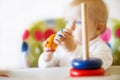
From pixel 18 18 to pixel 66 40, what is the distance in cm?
17

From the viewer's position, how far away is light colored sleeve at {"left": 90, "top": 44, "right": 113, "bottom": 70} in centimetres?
75

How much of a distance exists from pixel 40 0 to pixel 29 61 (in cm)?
19

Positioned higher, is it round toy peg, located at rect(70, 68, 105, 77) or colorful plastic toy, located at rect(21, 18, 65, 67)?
colorful plastic toy, located at rect(21, 18, 65, 67)

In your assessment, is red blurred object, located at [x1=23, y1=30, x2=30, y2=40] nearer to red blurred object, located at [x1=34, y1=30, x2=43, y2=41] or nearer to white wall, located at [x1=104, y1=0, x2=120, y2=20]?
red blurred object, located at [x1=34, y1=30, x2=43, y2=41]

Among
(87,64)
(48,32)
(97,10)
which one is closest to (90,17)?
(97,10)

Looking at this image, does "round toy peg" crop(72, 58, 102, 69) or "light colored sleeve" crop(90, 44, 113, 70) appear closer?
"round toy peg" crop(72, 58, 102, 69)

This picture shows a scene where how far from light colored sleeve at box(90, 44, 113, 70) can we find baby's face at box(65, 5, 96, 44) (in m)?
0.04

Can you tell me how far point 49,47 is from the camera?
0.77 metres

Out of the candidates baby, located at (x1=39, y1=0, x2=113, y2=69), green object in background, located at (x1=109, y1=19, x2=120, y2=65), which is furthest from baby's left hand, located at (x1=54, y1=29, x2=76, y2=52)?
green object in background, located at (x1=109, y1=19, x2=120, y2=65)

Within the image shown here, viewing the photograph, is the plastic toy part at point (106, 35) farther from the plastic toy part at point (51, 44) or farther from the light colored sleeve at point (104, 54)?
the plastic toy part at point (51, 44)

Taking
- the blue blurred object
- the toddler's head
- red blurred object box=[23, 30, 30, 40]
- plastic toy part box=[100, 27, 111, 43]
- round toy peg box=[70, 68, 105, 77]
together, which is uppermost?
the toddler's head

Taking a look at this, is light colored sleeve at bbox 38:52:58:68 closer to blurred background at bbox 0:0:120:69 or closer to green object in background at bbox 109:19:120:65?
blurred background at bbox 0:0:120:69

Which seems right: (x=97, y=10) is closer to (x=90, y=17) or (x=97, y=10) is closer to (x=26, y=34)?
(x=90, y=17)

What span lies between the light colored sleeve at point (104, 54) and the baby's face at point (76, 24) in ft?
0.14
